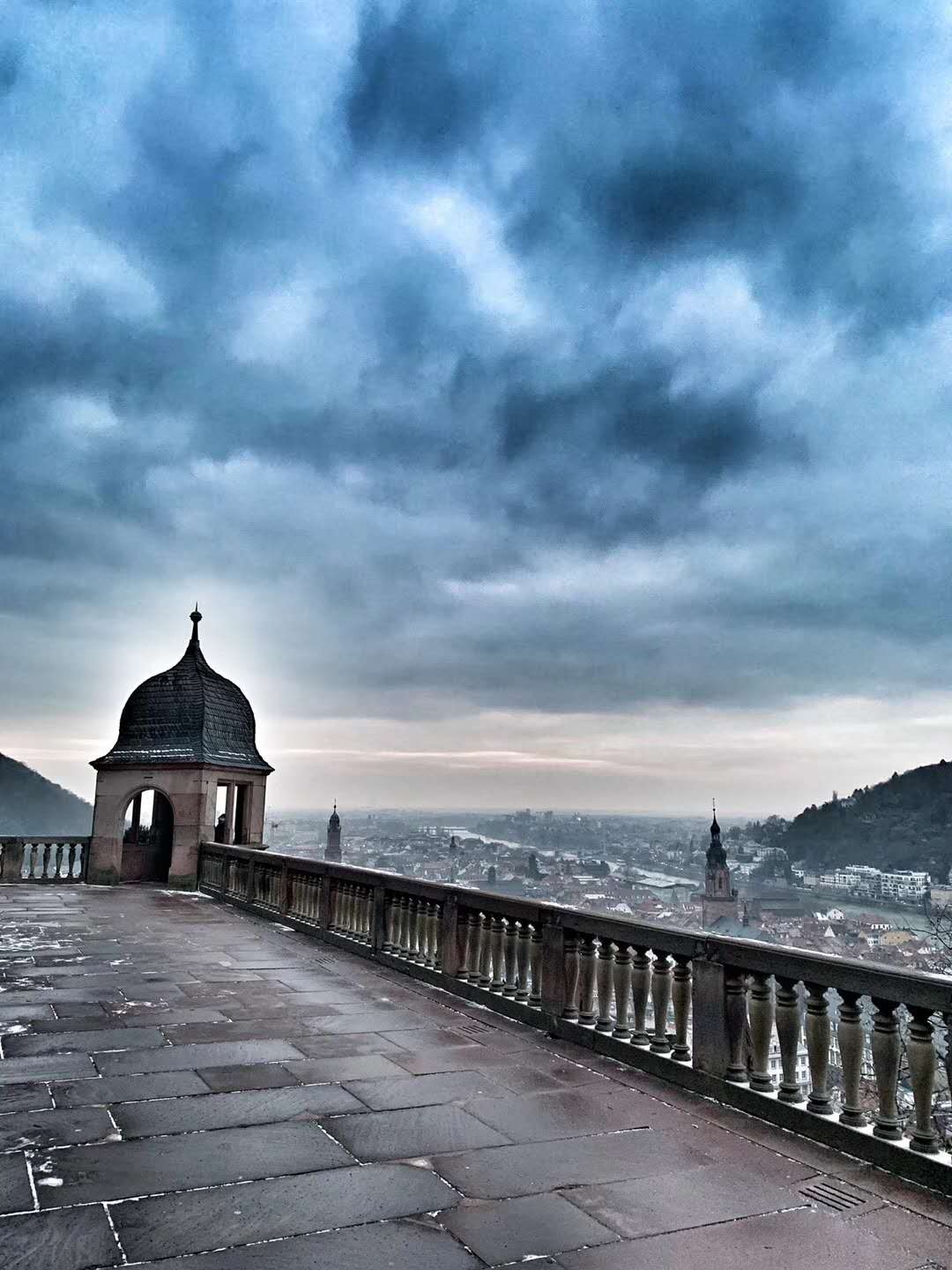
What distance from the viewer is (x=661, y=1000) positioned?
18.1 ft

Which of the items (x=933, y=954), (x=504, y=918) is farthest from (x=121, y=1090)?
(x=933, y=954)

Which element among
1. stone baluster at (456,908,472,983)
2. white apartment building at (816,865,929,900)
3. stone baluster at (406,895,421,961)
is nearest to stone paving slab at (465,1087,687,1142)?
stone baluster at (456,908,472,983)

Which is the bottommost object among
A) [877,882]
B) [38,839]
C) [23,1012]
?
[877,882]

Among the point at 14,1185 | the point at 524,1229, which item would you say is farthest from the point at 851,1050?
the point at 14,1185

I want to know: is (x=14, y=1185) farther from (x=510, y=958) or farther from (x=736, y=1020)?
(x=510, y=958)

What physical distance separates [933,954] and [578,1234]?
18.4 m

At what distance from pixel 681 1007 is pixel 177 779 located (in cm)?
1580

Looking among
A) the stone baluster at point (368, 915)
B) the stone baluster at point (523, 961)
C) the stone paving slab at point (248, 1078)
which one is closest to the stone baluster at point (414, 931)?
the stone baluster at point (368, 915)

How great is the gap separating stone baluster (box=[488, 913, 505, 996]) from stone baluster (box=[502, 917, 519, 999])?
52 mm

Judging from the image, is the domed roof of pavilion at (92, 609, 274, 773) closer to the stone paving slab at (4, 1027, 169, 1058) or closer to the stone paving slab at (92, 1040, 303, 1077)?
the stone paving slab at (4, 1027, 169, 1058)

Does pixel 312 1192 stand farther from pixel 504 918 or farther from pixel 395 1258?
pixel 504 918

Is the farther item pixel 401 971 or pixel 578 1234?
pixel 401 971

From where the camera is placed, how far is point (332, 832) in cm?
7294

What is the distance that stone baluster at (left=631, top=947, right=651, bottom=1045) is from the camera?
18.7 ft
